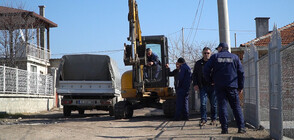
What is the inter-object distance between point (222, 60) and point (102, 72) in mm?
Answer: 9323

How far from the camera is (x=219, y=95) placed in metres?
8.46

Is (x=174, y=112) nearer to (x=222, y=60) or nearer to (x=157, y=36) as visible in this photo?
(x=157, y=36)

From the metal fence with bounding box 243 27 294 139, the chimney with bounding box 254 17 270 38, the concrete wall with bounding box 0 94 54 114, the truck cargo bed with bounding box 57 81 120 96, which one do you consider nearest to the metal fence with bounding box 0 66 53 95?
the concrete wall with bounding box 0 94 54 114

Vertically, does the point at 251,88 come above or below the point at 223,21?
below

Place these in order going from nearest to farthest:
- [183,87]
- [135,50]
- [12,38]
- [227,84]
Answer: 1. [227,84]
2. [183,87]
3. [135,50]
4. [12,38]

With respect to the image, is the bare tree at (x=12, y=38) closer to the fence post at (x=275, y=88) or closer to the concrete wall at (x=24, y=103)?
the concrete wall at (x=24, y=103)

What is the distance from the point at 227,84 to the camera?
833 centimetres

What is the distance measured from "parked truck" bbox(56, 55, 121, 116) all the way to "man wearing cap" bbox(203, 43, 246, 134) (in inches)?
318

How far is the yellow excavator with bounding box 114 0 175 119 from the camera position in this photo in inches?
541

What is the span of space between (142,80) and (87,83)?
2.99 m

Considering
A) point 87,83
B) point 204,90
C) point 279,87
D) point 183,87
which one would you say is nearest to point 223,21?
point 183,87

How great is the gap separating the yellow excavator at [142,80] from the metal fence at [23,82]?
6.95 meters

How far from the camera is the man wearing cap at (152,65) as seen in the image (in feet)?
46.8

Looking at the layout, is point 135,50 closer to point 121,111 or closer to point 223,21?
point 121,111
